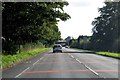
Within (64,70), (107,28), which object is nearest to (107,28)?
(107,28)

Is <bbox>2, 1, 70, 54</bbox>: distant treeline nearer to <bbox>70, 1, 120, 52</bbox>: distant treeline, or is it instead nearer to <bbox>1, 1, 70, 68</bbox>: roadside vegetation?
<bbox>1, 1, 70, 68</bbox>: roadside vegetation

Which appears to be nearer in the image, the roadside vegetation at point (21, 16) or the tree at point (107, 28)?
the roadside vegetation at point (21, 16)

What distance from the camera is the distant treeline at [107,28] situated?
96787mm

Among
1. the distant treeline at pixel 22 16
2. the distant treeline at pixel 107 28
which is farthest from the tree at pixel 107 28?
the distant treeline at pixel 22 16

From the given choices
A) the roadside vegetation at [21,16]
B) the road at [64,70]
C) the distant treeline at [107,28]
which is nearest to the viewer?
the road at [64,70]

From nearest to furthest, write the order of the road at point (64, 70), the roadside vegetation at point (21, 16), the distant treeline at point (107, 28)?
the road at point (64, 70) → the roadside vegetation at point (21, 16) → the distant treeline at point (107, 28)

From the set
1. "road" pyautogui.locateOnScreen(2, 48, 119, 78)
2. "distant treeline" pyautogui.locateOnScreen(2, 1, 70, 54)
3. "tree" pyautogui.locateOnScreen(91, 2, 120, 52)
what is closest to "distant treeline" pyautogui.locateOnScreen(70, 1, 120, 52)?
"tree" pyautogui.locateOnScreen(91, 2, 120, 52)

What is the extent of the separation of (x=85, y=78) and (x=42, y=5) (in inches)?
710

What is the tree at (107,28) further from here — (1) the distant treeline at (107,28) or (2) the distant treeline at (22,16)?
(2) the distant treeline at (22,16)

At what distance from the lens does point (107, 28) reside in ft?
328

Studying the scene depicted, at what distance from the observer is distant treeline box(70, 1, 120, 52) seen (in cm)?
9679

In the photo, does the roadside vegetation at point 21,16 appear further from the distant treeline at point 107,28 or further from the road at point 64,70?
the distant treeline at point 107,28

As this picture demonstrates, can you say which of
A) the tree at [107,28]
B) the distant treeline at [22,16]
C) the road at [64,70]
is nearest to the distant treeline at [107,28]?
the tree at [107,28]

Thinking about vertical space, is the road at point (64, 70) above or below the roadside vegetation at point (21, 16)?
below
